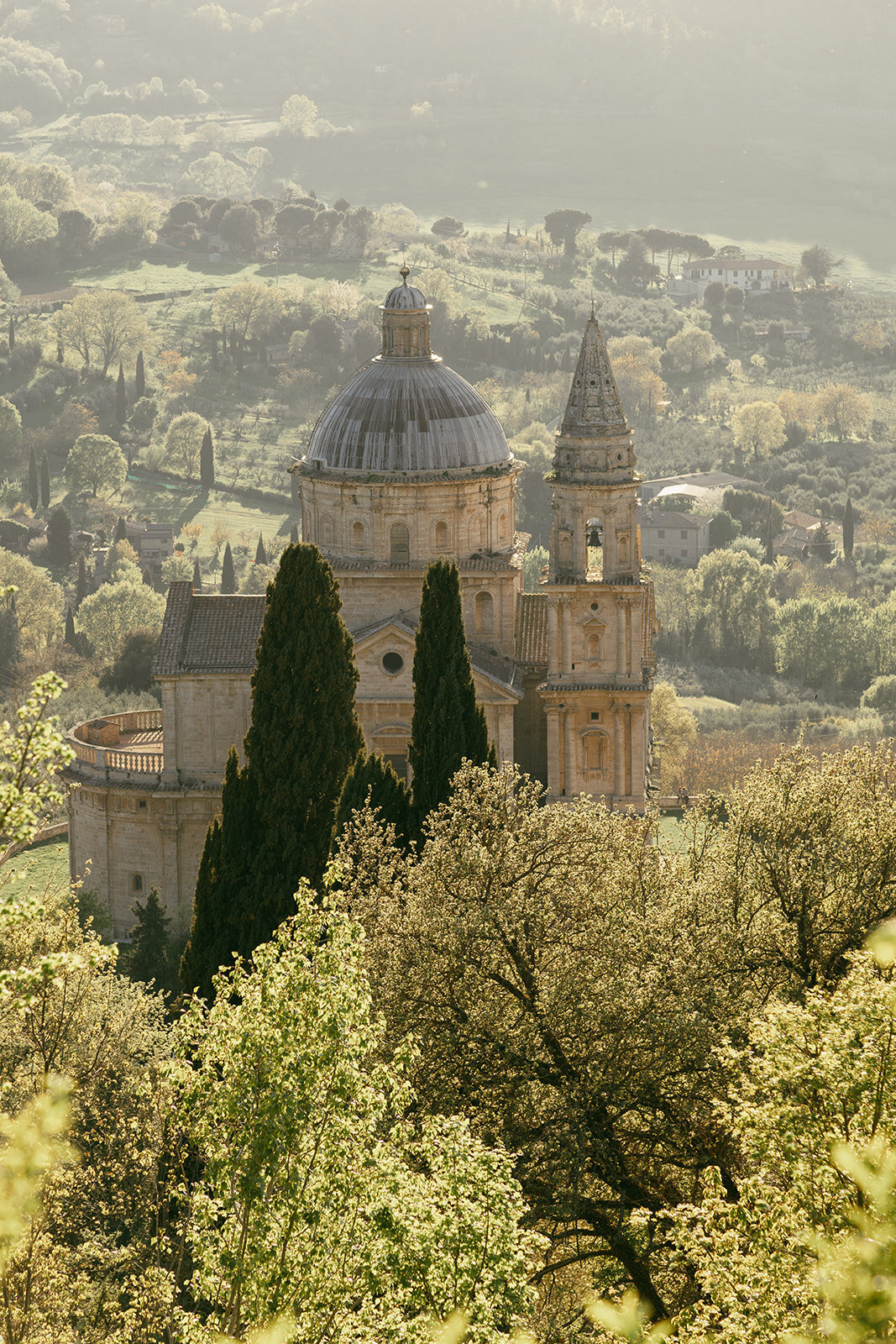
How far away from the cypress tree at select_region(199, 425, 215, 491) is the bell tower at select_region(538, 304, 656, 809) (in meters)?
68.1

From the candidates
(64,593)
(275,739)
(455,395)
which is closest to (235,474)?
(64,593)

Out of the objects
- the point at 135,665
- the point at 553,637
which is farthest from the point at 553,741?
the point at 135,665

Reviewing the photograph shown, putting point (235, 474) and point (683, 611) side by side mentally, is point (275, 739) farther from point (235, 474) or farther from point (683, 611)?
point (235, 474)

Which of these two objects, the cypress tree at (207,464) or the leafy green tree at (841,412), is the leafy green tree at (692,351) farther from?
the cypress tree at (207,464)

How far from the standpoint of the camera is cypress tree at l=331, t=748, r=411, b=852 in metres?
35.4

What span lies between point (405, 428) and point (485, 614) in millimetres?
4852

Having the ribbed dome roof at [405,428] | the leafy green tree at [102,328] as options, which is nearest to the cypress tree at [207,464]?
the leafy green tree at [102,328]

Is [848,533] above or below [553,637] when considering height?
above

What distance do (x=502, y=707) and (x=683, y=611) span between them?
1905 inches

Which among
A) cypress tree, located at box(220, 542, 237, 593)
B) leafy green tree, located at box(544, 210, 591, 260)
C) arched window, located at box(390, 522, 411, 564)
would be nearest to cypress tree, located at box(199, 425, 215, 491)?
cypress tree, located at box(220, 542, 237, 593)

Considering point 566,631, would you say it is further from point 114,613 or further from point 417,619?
point 114,613

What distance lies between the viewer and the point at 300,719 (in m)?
39.4

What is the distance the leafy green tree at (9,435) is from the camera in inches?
4668

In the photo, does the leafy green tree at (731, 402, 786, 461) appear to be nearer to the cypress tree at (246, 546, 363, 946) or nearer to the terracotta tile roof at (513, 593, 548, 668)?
the terracotta tile roof at (513, 593, 548, 668)
